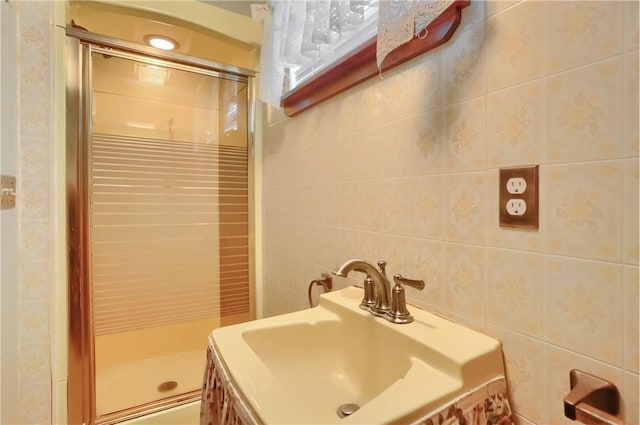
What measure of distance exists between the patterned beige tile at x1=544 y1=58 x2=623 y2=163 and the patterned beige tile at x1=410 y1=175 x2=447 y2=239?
0.23m

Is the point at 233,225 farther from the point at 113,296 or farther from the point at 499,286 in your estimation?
the point at 499,286

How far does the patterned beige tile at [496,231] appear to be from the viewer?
59 centimetres

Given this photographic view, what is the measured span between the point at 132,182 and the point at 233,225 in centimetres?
56

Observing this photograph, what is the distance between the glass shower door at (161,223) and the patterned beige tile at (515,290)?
4.70 feet

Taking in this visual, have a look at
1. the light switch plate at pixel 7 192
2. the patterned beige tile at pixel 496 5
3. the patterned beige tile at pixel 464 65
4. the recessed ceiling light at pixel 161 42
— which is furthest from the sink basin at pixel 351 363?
the recessed ceiling light at pixel 161 42

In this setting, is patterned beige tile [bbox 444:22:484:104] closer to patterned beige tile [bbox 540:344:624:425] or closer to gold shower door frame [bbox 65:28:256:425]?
patterned beige tile [bbox 540:344:624:425]

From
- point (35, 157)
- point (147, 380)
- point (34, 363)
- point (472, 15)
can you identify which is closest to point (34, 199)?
point (35, 157)

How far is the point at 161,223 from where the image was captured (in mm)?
1684

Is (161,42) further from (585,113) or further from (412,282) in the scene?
(585,113)

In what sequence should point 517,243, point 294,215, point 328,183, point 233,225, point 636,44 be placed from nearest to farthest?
point 636,44 → point 517,243 → point 328,183 → point 294,215 → point 233,225

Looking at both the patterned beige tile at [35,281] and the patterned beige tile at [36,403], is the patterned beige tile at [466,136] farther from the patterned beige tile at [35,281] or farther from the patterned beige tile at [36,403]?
the patterned beige tile at [36,403]

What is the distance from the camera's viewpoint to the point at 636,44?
0.45 m

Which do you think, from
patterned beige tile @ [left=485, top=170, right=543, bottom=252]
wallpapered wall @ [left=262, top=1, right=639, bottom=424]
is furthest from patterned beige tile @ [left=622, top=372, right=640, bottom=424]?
patterned beige tile @ [left=485, top=170, right=543, bottom=252]

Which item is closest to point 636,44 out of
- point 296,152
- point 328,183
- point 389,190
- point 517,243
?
point 517,243
